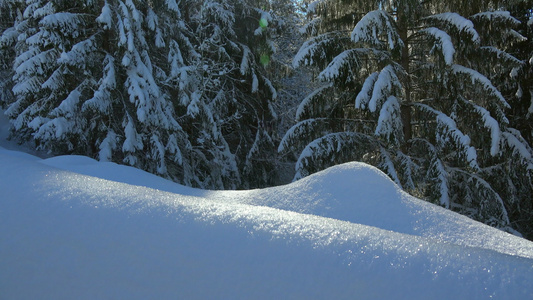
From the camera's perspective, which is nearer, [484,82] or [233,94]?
[484,82]

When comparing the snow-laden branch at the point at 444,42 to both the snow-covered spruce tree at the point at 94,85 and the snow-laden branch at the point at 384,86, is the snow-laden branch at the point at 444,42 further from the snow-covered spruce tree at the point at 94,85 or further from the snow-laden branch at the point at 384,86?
the snow-covered spruce tree at the point at 94,85

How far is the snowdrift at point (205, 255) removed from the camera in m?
1.26

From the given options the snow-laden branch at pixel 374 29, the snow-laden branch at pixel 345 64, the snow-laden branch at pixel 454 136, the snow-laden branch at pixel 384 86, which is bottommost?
the snow-laden branch at pixel 454 136

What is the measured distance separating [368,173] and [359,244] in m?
1.63

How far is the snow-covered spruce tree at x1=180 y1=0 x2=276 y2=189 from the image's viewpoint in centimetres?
1428

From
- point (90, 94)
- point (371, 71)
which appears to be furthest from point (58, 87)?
point (371, 71)

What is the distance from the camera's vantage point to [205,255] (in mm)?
1420

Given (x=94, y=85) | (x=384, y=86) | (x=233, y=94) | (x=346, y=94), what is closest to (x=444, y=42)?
(x=384, y=86)

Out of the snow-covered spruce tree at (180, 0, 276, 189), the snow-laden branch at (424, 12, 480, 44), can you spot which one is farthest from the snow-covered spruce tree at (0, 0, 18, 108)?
the snow-laden branch at (424, 12, 480, 44)

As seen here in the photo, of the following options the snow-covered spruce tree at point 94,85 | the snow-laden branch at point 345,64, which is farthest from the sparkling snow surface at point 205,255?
the snow-covered spruce tree at point 94,85

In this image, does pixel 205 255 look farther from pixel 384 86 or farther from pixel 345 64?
pixel 345 64

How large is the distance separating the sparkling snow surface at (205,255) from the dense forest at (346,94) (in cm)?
859

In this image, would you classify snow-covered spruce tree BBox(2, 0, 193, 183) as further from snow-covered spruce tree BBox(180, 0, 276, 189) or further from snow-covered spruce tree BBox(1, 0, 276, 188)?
snow-covered spruce tree BBox(180, 0, 276, 189)

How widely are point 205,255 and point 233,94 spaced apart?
14.6 meters
